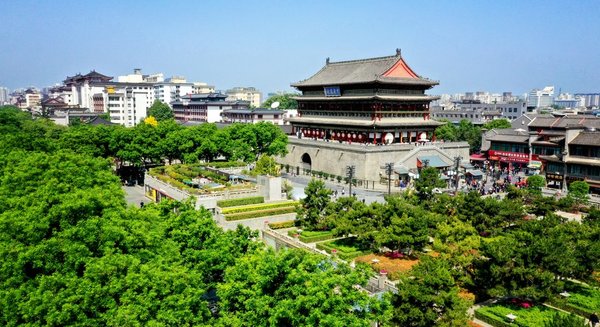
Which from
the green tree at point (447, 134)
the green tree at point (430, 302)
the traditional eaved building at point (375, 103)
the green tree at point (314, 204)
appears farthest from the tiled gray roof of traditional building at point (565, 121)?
the green tree at point (430, 302)

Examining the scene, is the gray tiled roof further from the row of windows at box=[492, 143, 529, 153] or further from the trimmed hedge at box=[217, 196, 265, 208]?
the trimmed hedge at box=[217, 196, 265, 208]

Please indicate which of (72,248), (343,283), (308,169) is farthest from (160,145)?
(343,283)

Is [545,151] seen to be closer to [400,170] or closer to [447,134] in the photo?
[400,170]

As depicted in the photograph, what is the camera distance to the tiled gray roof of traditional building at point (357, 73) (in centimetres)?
6134

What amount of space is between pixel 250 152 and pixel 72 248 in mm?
46401

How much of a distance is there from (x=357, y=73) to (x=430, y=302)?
5045 cm

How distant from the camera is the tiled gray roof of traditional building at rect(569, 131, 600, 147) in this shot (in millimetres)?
49203

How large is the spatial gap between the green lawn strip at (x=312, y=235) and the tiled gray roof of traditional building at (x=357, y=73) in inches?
1119

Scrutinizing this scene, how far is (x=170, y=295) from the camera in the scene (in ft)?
52.7

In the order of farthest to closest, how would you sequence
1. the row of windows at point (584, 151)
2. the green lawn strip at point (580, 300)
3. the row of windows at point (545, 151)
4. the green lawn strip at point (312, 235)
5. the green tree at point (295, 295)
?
the row of windows at point (545, 151) → the row of windows at point (584, 151) → the green lawn strip at point (312, 235) → the green lawn strip at point (580, 300) → the green tree at point (295, 295)

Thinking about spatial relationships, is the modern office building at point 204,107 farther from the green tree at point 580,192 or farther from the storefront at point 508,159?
the green tree at point 580,192

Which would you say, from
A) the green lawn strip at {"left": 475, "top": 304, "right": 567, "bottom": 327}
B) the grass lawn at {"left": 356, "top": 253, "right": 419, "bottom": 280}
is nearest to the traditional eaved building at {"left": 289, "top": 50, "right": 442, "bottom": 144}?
the grass lawn at {"left": 356, "top": 253, "right": 419, "bottom": 280}

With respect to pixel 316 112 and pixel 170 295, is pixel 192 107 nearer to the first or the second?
pixel 316 112

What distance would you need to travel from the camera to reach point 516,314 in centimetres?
2231
